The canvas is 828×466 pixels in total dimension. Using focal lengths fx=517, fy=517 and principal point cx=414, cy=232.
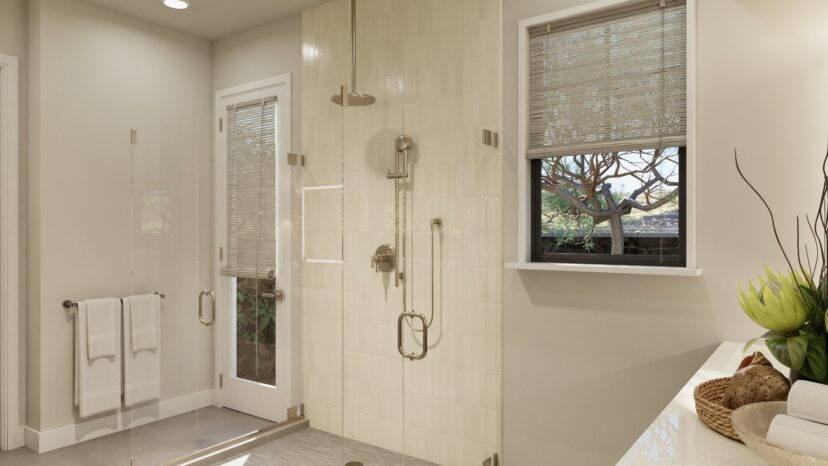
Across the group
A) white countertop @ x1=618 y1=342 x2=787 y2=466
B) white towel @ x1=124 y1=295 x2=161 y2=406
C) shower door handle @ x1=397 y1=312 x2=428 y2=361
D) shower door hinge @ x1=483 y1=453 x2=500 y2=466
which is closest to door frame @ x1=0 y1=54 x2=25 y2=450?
white towel @ x1=124 y1=295 x2=161 y2=406

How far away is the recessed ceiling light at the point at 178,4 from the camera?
2.44 meters

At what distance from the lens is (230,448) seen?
2133 millimetres

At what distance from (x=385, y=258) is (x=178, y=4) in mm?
1573

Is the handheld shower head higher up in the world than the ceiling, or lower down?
lower down

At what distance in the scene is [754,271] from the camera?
6.77 feet

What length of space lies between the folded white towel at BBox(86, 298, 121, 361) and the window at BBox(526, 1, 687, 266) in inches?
83.7

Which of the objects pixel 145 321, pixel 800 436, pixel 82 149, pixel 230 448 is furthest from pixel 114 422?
pixel 800 436

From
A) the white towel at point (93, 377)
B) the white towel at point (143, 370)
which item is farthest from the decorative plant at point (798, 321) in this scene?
the white towel at point (93, 377)

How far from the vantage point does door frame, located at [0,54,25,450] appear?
9.21 feet

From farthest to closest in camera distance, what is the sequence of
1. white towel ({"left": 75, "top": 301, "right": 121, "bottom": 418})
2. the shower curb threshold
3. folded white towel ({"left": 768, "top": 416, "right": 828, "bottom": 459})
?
white towel ({"left": 75, "top": 301, "right": 121, "bottom": 418}), the shower curb threshold, folded white towel ({"left": 768, "top": 416, "right": 828, "bottom": 459})

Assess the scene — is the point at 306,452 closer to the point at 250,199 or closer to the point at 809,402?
the point at 250,199

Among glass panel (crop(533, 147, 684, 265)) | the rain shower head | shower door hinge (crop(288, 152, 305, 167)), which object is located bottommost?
glass panel (crop(533, 147, 684, 265))

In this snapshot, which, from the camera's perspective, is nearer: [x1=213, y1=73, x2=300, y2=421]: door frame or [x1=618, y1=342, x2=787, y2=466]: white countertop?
[x1=618, y1=342, x2=787, y2=466]: white countertop

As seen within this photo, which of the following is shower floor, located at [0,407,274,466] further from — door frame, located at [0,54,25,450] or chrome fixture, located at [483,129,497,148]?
chrome fixture, located at [483,129,497,148]
